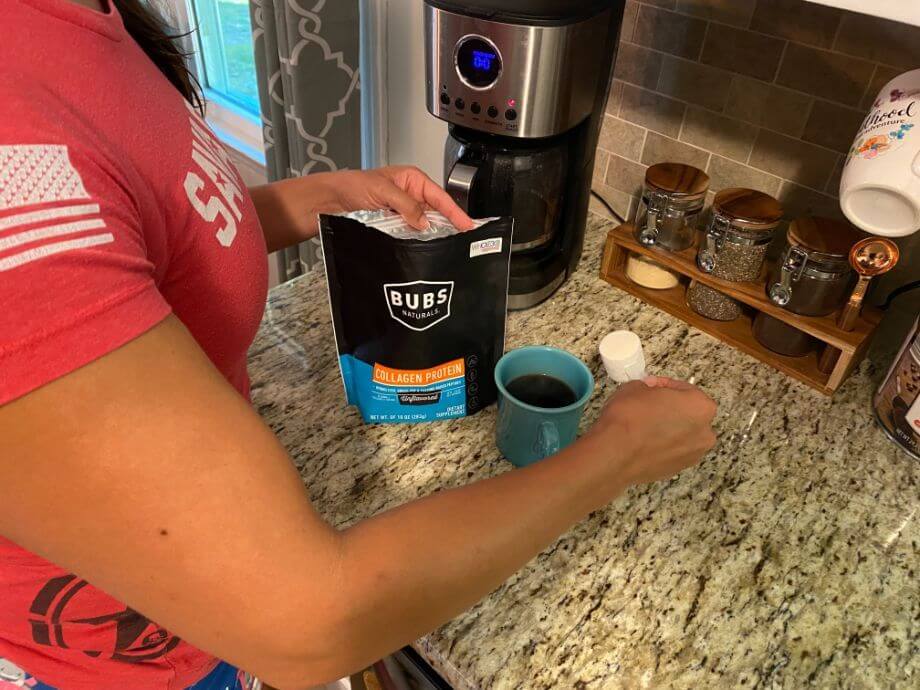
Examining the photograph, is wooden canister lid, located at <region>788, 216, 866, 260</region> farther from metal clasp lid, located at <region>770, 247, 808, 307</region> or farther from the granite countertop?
the granite countertop

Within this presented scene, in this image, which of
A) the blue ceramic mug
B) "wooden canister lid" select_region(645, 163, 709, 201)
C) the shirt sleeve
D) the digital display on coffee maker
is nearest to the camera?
the shirt sleeve

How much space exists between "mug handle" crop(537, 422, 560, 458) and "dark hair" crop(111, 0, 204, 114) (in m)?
0.47

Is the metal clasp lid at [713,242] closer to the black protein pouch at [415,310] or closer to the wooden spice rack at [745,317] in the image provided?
the wooden spice rack at [745,317]

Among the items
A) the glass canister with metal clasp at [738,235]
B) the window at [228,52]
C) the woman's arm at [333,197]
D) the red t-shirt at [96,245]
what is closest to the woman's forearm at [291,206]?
the woman's arm at [333,197]

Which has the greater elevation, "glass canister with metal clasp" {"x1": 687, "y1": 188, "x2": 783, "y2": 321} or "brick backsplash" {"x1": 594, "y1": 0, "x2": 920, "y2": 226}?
"brick backsplash" {"x1": 594, "y1": 0, "x2": 920, "y2": 226}

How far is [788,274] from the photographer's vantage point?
2.68ft

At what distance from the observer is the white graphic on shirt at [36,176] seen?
29cm

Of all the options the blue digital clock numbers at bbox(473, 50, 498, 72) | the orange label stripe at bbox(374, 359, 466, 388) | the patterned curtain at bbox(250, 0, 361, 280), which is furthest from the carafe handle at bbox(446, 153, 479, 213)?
the patterned curtain at bbox(250, 0, 361, 280)

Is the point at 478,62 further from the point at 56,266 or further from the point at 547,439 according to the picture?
the point at 56,266

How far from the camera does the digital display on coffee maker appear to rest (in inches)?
30.5

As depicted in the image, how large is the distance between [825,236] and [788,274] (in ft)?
0.19

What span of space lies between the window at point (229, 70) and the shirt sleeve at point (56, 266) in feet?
5.85

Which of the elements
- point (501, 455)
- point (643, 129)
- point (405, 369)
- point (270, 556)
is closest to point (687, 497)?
point (501, 455)

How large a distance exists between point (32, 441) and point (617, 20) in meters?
0.79
